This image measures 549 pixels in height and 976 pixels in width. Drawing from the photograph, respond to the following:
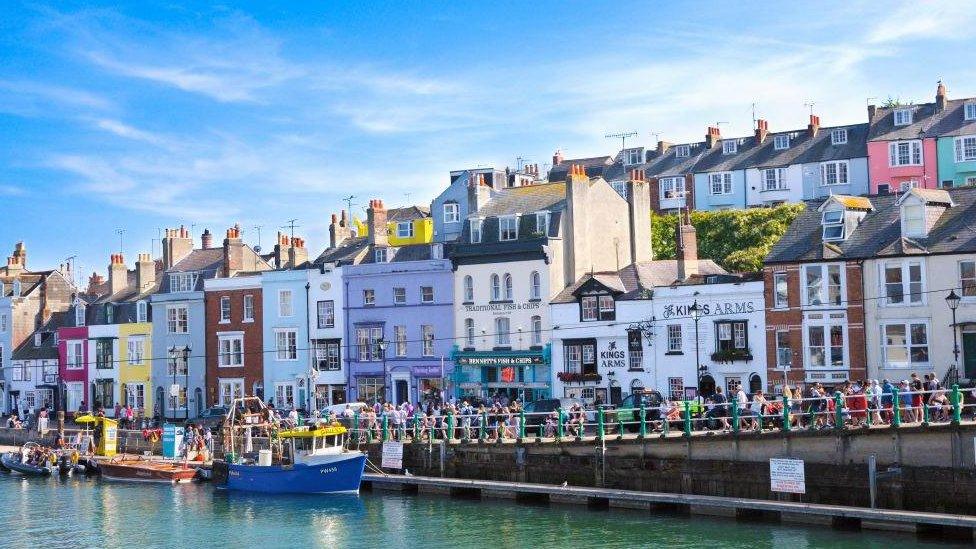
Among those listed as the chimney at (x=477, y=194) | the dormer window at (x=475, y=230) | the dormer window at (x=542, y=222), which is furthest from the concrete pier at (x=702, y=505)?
the chimney at (x=477, y=194)

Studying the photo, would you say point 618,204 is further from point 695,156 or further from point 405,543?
point 405,543

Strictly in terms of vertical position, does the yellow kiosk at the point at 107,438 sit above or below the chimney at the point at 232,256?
below

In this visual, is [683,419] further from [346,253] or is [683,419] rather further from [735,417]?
[346,253]

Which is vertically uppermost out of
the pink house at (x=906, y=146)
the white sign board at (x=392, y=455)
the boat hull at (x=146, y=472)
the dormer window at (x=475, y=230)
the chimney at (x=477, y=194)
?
the pink house at (x=906, y=146)

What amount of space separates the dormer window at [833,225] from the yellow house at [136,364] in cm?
4487

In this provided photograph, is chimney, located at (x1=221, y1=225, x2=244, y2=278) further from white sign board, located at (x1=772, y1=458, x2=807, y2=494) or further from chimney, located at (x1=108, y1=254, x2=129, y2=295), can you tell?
white sign board, located at (x1=772, y1=458, x2=807, y2=494)

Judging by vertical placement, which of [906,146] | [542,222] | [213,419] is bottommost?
[213,419]

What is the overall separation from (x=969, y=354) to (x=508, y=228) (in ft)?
84.7

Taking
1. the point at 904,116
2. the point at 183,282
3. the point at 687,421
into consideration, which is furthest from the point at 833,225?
the point at 183,282

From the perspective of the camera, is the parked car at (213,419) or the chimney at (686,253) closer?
the chimney at (686,253)

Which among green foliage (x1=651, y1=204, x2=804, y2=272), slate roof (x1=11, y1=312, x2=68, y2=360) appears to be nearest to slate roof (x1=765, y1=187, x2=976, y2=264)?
green foliage (x1=651, y1=204, x2=804, y2=272)

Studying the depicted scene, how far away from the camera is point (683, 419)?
138ft

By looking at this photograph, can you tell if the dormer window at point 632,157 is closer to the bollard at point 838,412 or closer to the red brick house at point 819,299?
the red brick house at point 819,299

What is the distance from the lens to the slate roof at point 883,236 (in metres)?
50.1
